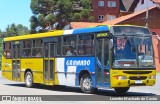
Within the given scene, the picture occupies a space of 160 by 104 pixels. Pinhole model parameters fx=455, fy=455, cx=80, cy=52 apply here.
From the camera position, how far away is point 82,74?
19750 mm

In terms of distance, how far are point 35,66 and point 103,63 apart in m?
6.25

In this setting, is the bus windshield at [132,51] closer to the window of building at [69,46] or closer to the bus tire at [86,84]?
the bus tire at [86,84]

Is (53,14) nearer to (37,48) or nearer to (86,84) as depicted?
(37,48)

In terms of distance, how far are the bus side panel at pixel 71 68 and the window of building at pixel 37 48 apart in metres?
2.04

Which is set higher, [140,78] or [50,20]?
[50,20]

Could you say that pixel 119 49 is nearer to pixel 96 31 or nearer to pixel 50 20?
pixel 96 31

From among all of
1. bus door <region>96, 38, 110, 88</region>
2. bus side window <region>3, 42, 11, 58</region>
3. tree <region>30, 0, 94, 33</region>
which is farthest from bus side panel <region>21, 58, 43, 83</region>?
tree <region>30, 0, 94, 33</region>

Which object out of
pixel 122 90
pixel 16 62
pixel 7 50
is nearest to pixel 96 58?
pixel 122 90

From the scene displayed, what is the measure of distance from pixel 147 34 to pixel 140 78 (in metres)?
1.96

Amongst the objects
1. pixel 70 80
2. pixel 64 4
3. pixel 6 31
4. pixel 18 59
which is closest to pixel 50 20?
pixel 64 4

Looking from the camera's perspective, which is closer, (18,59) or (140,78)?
(140,78)

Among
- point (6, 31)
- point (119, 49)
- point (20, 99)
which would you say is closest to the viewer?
point (20, 99)

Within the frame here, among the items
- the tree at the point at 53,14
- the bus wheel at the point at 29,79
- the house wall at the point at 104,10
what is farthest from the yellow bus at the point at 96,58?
the house wall at the point at 104,10

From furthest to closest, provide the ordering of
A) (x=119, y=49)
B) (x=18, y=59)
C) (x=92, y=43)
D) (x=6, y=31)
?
1. (x=6, y=31)
2. (x=18, y=59)
3. (x=92, y=43)
4. (x=119, y=49)
